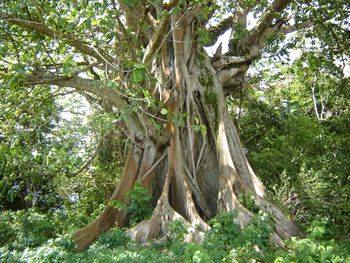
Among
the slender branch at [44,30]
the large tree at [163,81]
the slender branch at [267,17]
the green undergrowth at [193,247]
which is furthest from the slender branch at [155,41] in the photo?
the slender branch at [267,17]

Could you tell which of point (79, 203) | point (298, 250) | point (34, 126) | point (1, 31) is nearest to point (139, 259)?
point (298, 250)

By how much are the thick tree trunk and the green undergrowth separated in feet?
1.36

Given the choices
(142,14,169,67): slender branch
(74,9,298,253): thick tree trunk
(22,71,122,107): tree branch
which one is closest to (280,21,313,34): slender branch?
(74,9,298,253): thick tree trunk

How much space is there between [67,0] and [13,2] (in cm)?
60

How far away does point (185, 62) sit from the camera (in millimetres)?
6766

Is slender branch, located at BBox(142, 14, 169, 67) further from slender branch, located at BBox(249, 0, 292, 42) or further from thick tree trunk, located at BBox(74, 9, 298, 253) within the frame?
slender branch, located at BBox(249, 0, 292, 42)

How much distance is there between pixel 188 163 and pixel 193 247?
8.97 feet

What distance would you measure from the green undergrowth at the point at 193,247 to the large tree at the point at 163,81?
0.33 m

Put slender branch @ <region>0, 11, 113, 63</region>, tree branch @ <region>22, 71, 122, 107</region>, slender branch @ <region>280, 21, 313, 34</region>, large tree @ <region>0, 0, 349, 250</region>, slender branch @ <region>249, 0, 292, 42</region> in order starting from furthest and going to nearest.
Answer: slender branch @ <region>280, 21, 313, 34</region>
slender branch @ <region>249, 0, 292, 42</region>
tree branch @ <region>22, 71, 122, 107</region>
large tree @ <region>0, 0, 349, 250</region>
slender branch @ <region>0, 11, 113, 63</region>

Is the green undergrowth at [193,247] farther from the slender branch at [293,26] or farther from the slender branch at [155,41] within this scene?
the slender branch at [293,26]

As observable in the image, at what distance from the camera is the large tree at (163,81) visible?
4840 mm

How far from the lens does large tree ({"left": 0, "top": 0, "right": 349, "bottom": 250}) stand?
4840 mm

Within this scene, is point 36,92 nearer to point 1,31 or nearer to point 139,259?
point 1,31

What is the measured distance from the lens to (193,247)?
3.68m
